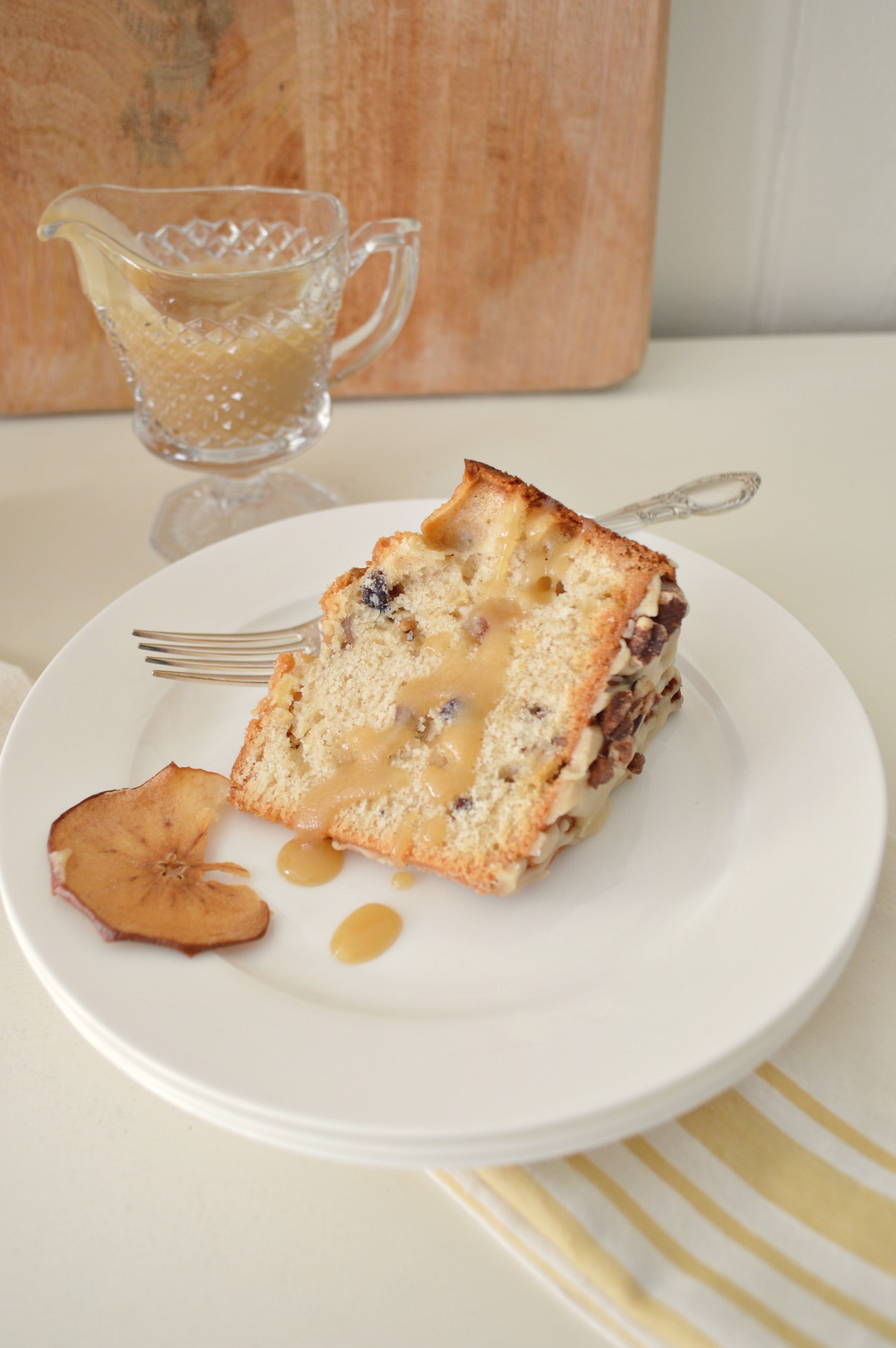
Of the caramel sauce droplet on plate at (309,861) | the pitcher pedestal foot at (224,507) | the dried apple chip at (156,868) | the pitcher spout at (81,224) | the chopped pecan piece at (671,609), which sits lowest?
the caramel sauce droplet on plate at (309,861)

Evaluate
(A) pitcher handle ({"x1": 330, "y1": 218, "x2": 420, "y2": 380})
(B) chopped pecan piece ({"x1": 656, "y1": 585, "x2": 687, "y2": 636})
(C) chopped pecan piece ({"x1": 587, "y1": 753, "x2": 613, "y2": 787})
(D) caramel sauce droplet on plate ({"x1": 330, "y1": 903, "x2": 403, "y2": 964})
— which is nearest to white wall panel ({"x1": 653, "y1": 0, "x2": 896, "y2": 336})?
(A) pitcher handle ({"x1": 330, "y1": 218, "x2": 420, "y2": 380})

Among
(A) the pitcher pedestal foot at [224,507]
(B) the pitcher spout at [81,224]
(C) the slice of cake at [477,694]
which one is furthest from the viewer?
(A) the pitcher pedestal foot at [224,507]

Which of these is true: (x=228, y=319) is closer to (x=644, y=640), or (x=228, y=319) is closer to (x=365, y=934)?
(x=644, y=640)

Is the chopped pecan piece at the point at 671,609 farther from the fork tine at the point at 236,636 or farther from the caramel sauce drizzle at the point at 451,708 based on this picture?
the fork tine at the point at 236,636

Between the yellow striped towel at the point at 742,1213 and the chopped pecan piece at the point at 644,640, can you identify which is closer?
the yellow striped towel at the point at 742,1213

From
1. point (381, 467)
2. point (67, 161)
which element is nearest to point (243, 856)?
point (381, 467)

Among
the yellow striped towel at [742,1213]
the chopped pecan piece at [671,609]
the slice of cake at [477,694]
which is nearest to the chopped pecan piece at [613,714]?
the slice of cake at [477,694]

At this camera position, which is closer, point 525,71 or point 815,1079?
point 815,1079

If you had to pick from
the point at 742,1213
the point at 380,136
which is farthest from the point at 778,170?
the point at 742,1213

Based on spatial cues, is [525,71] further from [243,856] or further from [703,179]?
[243,856]
